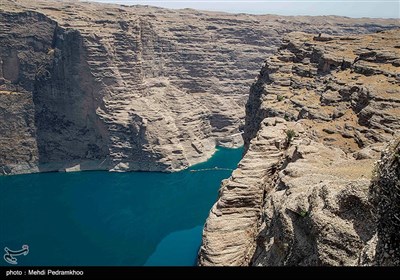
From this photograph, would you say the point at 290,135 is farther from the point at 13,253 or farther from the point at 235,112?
the point at 235,112

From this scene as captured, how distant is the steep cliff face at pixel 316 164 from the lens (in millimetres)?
12805

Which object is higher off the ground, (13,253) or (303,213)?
(303,213)

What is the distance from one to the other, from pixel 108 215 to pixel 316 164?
46.9m

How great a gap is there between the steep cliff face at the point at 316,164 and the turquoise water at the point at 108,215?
17.3m

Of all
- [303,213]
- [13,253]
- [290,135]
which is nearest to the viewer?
[303,213]

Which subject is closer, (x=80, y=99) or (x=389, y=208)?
(x=389, y=208)

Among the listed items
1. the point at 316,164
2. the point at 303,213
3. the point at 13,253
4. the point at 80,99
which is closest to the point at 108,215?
the point at 13,253

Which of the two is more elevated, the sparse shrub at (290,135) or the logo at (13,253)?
the sparse shrub at (290,135)

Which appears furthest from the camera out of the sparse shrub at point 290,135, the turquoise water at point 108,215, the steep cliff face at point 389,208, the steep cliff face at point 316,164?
the turquoise water at point 108,215

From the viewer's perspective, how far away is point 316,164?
23.4m

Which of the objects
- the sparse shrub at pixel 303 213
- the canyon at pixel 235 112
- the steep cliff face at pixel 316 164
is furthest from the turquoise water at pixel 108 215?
the sparse shrub at pixel 303 213

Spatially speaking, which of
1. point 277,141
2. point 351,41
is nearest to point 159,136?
point 351,41

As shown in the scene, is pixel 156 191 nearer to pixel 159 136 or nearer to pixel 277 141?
pixel 159 136

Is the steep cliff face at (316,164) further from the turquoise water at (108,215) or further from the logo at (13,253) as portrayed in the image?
the logo at (13,253)
